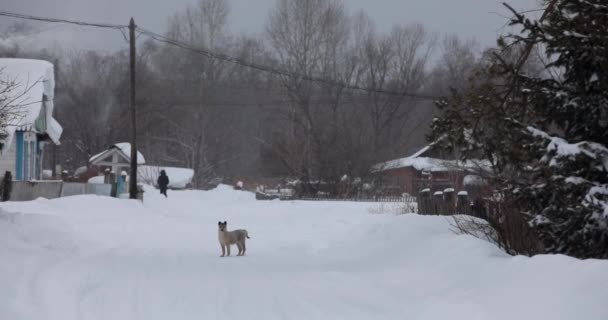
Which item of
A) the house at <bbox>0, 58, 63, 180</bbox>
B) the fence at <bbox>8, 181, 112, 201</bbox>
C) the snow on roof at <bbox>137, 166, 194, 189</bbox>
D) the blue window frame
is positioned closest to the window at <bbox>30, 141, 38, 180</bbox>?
the house at <bbox>0, 58, 63, 180</bbox>

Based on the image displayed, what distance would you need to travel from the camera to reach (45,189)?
30875 millimetres

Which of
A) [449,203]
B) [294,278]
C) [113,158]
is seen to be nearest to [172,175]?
[113,158]

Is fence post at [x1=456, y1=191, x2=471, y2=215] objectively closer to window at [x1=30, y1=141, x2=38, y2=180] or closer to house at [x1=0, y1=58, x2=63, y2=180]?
house at [x1=0, y1=58, x2=63, y2=180]

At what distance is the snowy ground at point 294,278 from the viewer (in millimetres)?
8578

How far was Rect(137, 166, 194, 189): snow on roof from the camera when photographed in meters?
68.4

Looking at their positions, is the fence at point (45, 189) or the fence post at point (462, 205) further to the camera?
the fence at point (45, 189)

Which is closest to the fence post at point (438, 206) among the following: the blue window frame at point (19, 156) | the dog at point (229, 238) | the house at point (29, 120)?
the dog at point (229, 238)

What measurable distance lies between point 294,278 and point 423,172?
146ft

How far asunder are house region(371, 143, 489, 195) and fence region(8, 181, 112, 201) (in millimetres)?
14623

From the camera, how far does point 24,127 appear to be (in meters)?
35.9

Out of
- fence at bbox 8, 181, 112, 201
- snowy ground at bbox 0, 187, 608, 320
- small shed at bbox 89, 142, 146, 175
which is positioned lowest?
snowy ground at bbox 0, 187, 608, 320

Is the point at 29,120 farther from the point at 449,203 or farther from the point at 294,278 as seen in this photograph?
the point at 294,278

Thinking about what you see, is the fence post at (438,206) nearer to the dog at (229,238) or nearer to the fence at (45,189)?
the dog at (229,238)

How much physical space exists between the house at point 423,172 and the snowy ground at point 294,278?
6653mm
